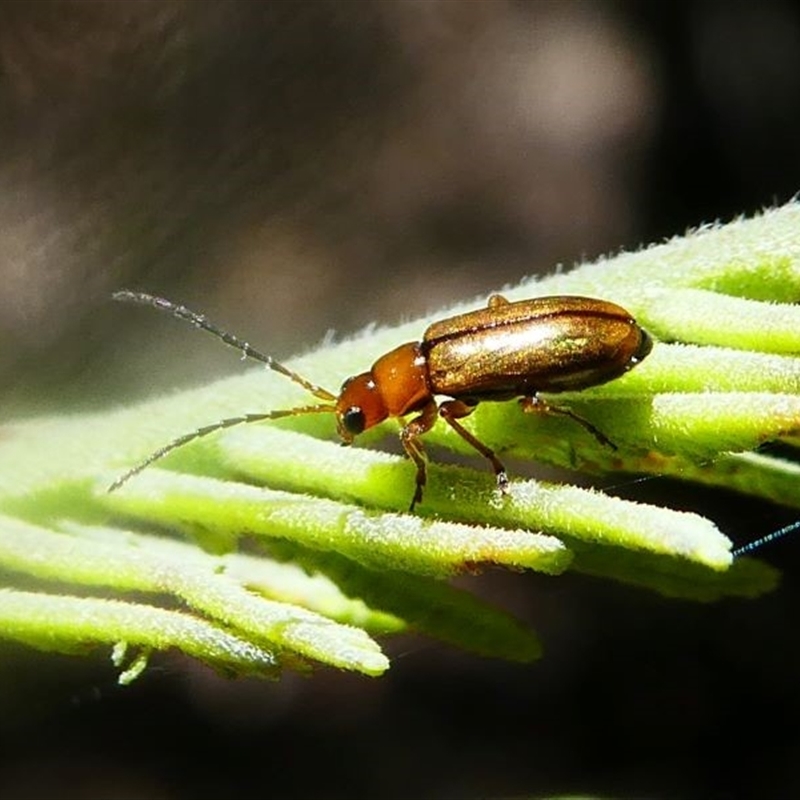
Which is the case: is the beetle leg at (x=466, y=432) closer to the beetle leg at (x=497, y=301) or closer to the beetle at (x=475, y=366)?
the beetle at (x=475, y=366)

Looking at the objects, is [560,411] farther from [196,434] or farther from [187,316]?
[187,316]

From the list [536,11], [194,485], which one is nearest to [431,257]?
[536,11]

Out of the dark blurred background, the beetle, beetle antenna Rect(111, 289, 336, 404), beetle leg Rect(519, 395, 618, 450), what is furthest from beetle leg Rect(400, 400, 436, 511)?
the dark blurred background

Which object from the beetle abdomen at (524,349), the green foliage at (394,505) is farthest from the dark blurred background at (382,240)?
the beetle abdomen at (524,349)

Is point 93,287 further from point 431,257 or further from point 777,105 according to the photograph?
point 777,105

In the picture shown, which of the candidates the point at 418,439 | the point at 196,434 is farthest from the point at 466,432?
the point at 196,434

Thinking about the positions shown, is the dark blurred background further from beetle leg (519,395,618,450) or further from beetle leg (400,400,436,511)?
beetle leg (519,395,618,450)

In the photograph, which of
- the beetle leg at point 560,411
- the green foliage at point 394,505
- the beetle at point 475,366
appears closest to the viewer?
the green foliage at point 394,505
